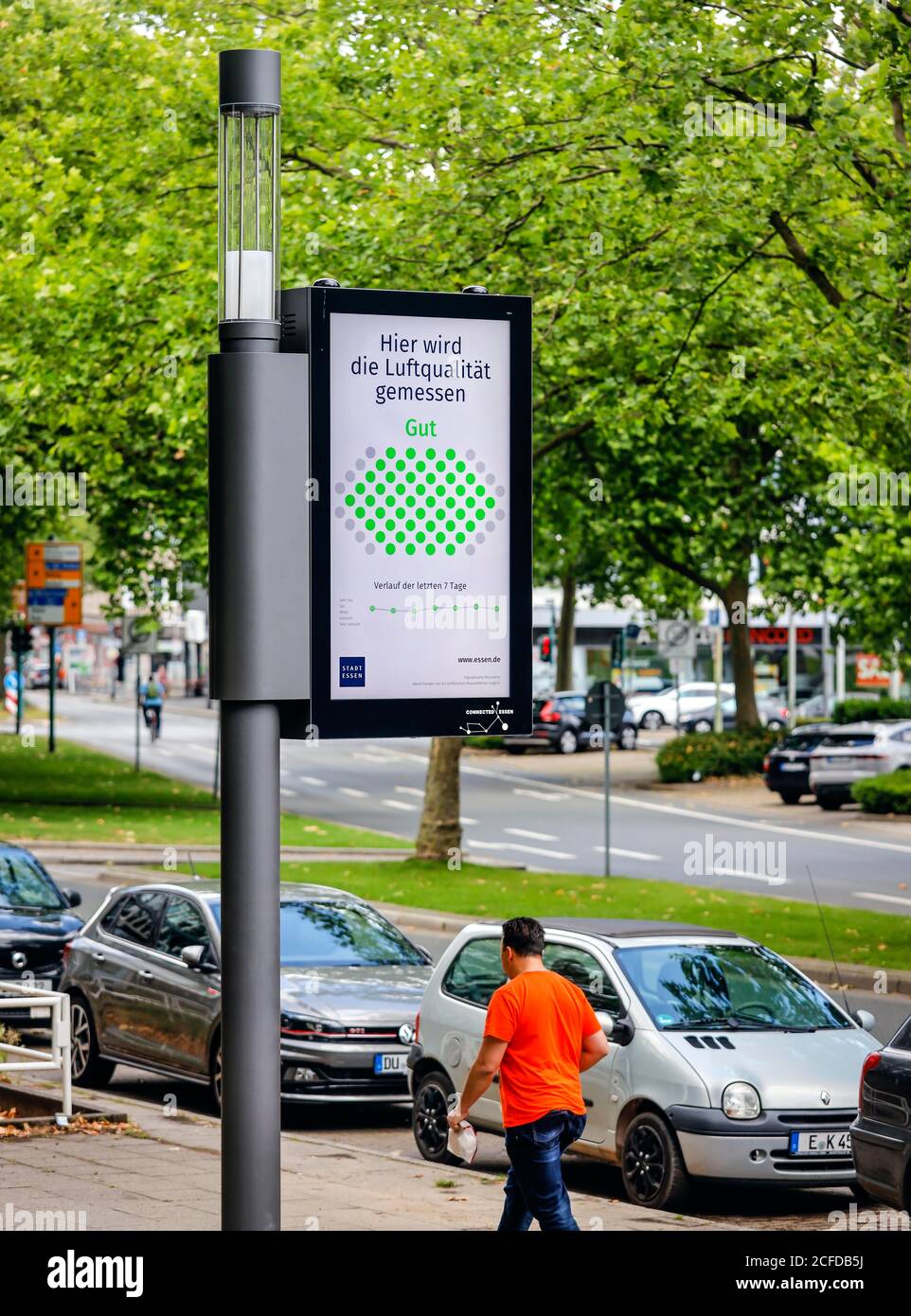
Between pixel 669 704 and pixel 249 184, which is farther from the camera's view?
pixel 669 704

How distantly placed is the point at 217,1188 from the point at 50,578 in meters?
27.3

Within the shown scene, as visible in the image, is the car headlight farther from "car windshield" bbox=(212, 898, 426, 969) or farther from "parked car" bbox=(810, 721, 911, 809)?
"parked car" bbox=(810, 721, 911, 809)

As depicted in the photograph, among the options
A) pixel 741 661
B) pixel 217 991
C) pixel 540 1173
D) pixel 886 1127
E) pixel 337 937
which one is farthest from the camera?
pixel 741 661

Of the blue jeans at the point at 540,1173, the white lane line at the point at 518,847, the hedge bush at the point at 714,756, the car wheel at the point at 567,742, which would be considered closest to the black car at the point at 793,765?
the hedge bush at the point at 714,756

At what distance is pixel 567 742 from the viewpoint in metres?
56.3

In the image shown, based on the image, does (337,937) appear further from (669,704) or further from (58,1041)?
(669,704)

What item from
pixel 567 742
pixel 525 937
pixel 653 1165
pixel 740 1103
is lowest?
pixel 567 742

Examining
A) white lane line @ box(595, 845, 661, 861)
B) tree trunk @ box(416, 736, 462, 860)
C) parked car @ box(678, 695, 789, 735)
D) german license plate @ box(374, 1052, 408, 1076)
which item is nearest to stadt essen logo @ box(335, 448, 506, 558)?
german license plate @ box(374, 1052, 408, 1076)

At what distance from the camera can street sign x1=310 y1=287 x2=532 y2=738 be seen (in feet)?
19.5

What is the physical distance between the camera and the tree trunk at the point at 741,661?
43.6 metres

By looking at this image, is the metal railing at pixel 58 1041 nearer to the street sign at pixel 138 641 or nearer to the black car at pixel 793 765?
the street sign at pixel 138 641

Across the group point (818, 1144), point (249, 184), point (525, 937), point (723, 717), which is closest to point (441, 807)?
point (818, 1144)

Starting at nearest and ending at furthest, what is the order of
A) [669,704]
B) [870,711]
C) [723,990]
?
1. [723,990]
2. [870,711]
3. [669,704]

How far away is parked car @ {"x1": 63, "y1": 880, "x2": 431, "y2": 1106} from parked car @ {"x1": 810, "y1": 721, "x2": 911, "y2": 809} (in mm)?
24774
